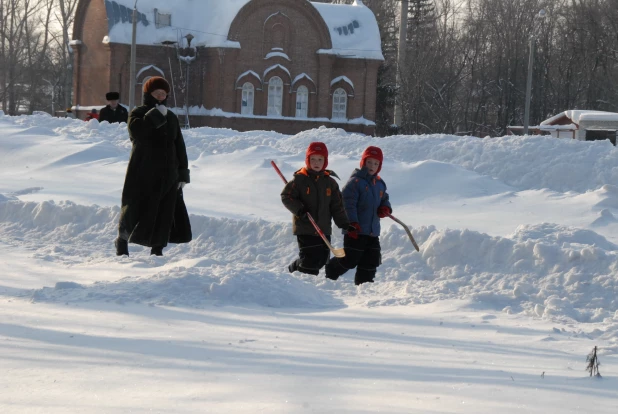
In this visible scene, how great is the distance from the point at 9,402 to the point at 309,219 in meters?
4.28

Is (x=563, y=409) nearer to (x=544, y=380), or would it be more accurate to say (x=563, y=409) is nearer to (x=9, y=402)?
(x=544, y=380)

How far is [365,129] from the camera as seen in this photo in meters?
43.9

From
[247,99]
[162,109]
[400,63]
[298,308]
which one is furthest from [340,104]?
[298,308]

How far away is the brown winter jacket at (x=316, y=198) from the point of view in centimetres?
791

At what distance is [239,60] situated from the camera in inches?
1639

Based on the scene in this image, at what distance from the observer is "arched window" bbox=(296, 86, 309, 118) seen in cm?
4288

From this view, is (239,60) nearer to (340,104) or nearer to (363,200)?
(340,104)

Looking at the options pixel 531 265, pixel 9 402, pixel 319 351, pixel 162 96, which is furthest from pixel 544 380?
pixel 162 96

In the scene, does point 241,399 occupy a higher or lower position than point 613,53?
lower

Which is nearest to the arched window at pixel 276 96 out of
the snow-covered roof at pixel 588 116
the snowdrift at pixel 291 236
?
the snow-covered roof at pixel 588 116

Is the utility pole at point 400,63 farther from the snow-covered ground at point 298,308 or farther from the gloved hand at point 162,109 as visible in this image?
the gloved hand at point 162,109

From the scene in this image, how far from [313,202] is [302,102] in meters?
35.4

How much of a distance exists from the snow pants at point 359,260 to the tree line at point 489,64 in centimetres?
3900

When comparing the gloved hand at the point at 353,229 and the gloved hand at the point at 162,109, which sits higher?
the gloved hand at the point at 162,109
